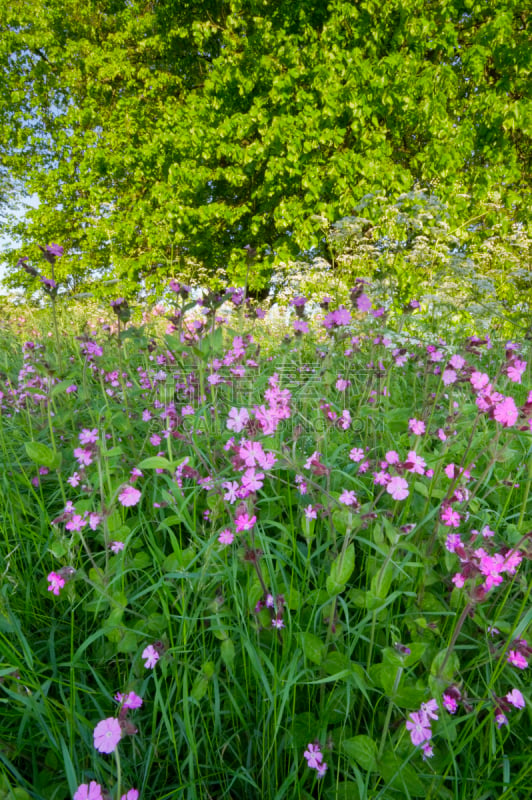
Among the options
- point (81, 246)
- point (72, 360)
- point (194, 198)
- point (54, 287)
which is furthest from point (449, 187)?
point (81, 246)

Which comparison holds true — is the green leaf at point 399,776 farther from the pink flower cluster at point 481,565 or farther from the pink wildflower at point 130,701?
the pink wildflower at point 130,701

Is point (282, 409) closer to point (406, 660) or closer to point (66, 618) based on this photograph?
point (406, 660)

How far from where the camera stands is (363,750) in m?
0.83

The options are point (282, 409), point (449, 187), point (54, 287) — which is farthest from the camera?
point (449, 187)

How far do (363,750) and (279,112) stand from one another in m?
9.72

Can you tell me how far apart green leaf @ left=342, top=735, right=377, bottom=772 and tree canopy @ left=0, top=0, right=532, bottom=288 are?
17.6 ft

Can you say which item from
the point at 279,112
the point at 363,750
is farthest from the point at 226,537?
the point at 279,112

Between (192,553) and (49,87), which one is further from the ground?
(49,87)

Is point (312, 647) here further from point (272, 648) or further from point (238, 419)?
point (238, 419)

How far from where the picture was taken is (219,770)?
870 mm

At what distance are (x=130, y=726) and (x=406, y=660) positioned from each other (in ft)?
1.76

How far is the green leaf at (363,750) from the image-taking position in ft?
2.69

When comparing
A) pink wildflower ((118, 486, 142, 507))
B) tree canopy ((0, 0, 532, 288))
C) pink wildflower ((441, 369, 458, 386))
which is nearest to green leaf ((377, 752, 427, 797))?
pink wildflower ((118, 486, 142, 507))

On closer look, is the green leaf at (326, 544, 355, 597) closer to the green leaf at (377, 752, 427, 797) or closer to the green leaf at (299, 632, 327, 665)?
the green leaf at (299, 632, 327, 665)
